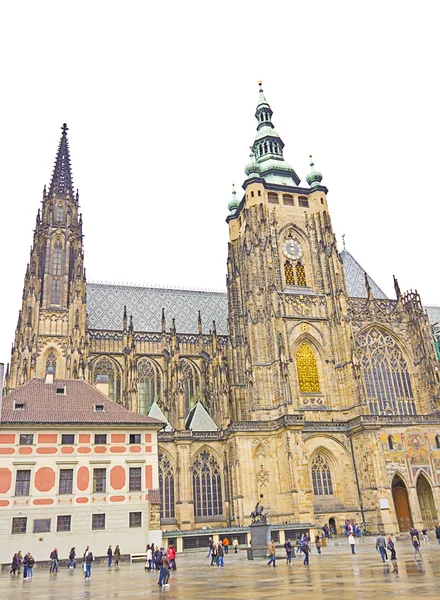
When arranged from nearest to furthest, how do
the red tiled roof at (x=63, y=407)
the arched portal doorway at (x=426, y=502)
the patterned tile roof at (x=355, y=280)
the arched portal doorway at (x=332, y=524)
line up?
the red tiled roof at (x=63, y=407)
the arched portal doorway at (x=332, y=524)
the arched portal doorway at (x=426, y=502)
the patterned tile roof at (x=355, y=280)

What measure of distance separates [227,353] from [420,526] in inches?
864

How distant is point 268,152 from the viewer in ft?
195

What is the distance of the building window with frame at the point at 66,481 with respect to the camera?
31636 mm

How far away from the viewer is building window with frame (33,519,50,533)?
30.3 metres

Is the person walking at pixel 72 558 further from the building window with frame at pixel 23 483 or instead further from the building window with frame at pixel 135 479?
the building window with frame at pixel 135 479

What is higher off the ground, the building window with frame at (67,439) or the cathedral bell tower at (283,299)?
the cathedral bell tower at (283,299)

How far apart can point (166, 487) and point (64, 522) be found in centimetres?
1197

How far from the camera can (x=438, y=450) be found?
4341 cm

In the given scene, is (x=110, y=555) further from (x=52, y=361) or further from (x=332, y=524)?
(x=52, y=361)

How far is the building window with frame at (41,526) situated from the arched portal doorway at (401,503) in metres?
26.1

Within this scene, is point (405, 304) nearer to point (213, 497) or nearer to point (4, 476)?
point (213, 497)

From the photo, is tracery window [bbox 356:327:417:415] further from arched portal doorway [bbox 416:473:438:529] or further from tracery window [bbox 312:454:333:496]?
tracery window [bbox 312:454:333:496]

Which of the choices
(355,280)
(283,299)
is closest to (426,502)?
(283,299)

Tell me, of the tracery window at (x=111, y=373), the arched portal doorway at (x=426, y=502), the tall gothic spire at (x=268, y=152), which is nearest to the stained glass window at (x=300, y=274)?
the tall gothic spire at (x=268, y=152)
